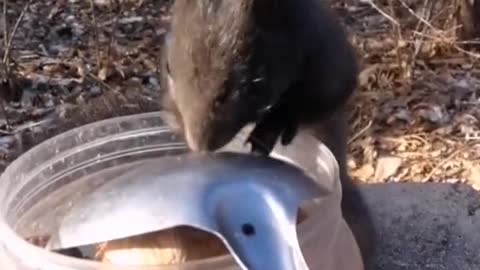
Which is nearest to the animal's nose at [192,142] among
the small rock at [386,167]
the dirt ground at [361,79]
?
the dirt ground at [361,79]

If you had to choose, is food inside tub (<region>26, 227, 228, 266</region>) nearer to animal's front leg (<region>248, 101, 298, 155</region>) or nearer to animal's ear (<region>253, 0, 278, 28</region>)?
animal's front leg (<region>248, 101, 298, 155</region>)

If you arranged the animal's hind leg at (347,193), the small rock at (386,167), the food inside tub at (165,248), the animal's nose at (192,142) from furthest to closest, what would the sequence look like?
1. the small rock at (386,167)
2. the animal's hind leg at (347,193)
3. the animal's nose at (192,142)
4. the food inside tub at (165,248)

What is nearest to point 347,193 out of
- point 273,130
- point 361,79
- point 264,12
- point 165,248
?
point 273,130

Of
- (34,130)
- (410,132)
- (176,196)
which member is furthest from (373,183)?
(176,196)

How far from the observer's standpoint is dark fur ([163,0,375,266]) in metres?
1.44

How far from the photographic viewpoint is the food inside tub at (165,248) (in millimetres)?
1253

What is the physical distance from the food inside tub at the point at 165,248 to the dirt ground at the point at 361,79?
122 cm

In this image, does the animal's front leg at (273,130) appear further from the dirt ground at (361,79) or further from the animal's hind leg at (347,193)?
the dirt ground at (361,79)

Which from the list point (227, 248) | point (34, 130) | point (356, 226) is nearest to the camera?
point (227, 248)

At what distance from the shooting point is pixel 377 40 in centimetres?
368

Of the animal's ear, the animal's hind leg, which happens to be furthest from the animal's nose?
the animal's hind leg

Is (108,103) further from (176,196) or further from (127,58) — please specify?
(176,196)

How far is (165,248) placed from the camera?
49.4 inches

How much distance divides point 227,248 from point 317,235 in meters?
0.14
